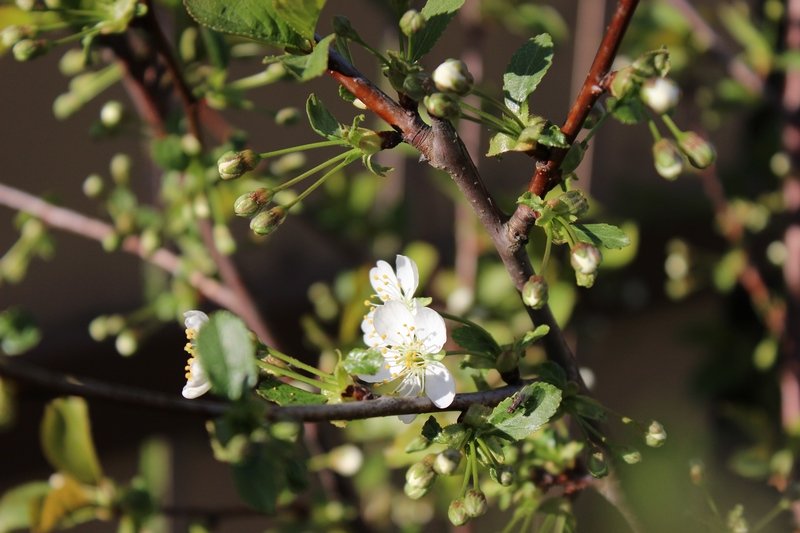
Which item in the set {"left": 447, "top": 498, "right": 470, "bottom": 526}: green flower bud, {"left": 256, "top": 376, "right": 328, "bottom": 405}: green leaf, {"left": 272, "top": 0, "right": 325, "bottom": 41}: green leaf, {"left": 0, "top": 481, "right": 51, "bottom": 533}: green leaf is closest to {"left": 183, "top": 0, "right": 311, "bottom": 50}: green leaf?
{"left": 272, "top": 0, "right": 325, "bottom": 41}: green leaf

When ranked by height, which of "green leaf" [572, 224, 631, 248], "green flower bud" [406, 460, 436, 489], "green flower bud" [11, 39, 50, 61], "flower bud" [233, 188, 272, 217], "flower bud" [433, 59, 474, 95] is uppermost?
"flower bud" [433, 59, 474, 95]

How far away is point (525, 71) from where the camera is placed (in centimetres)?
54

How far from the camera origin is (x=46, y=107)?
4.45 ft

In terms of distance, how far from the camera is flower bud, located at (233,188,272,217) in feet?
1.89

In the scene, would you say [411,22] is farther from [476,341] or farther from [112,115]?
[112,115]

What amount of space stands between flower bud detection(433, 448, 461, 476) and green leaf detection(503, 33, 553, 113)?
23 centimetres

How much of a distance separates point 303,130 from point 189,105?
2.65 feet

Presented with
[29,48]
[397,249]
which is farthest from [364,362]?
[397,249]

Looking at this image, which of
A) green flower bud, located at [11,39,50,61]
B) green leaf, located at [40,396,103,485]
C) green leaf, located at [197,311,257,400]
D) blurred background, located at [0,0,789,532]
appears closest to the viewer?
green leaf, located at [197,311,257,400]

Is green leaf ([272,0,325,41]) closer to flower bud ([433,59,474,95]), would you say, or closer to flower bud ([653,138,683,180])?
flower bud ([433,59,474,95])

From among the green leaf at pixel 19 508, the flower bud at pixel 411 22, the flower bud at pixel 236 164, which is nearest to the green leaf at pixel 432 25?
the flower bud at pixel 411 22

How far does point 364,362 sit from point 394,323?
110mm

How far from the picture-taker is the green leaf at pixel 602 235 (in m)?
0.53

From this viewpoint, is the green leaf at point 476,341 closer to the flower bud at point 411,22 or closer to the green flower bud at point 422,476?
the green flower bud at point 422,476
